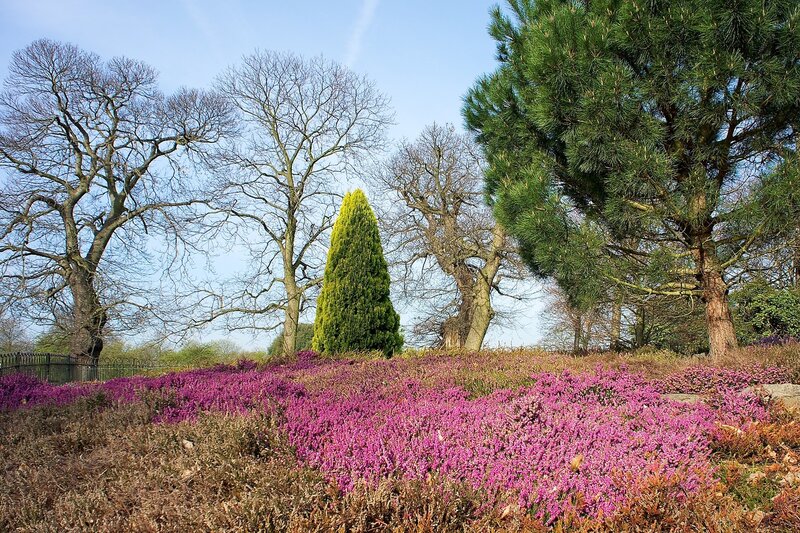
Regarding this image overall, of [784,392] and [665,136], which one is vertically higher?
[665,136]

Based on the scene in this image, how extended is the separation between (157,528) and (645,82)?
8.45 m

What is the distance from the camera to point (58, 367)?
15695 mm

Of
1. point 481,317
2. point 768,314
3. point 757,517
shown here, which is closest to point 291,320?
point 481,317

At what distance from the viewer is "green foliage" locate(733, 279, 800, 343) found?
12.8 m

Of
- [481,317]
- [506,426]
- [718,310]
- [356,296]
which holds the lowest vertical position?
[506,426]

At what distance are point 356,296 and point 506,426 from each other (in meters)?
8.40

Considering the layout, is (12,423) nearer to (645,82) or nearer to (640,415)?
(640,415)

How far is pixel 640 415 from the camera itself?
404 centimetres

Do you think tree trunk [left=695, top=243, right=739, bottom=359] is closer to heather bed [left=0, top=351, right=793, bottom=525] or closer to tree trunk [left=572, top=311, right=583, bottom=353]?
heather bed [left=0, top=351, right=793, bottom=525]

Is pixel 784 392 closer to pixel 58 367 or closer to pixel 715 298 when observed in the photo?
pixel 715 298

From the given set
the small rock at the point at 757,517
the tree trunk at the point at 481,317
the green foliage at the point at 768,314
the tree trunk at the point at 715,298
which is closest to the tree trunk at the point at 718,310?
the tree trunk at the point at 715,298

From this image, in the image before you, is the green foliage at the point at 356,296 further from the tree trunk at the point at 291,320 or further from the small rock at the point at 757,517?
the small rock at the point at 757,517

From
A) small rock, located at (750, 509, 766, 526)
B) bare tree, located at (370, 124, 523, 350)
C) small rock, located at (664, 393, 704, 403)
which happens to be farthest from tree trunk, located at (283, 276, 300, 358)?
small rock, located at (750, 509, 766, 526)

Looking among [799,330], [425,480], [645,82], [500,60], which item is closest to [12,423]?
[425,480]
